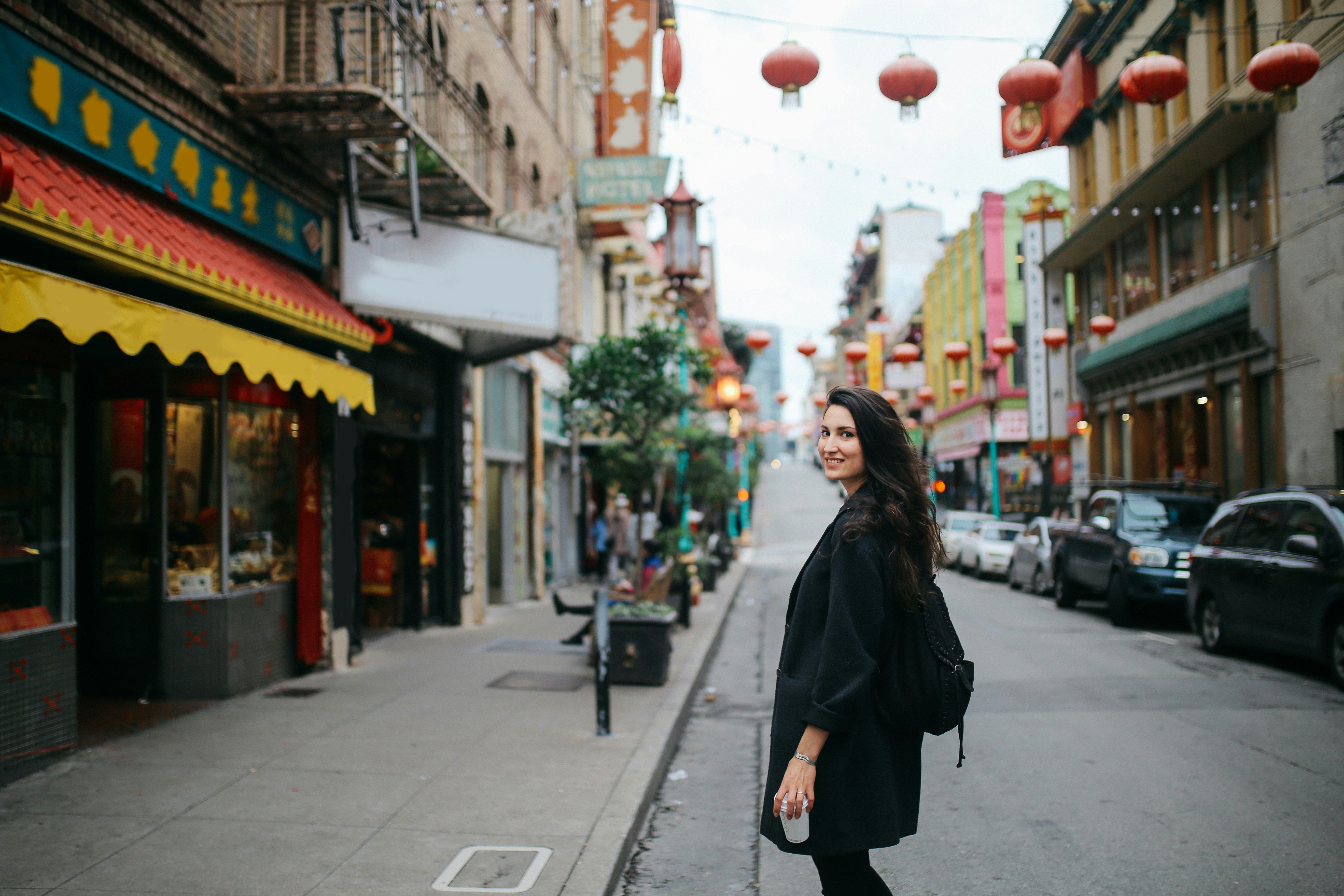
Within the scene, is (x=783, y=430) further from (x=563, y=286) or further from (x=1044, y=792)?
(x=1044, y=792)

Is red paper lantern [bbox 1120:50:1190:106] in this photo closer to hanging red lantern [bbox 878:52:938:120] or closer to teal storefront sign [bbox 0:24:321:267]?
hanging red lantern [bbox 878:52:938:120]

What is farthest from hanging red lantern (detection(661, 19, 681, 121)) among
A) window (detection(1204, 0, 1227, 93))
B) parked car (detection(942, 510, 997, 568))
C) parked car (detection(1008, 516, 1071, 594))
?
parked car (detection(942, 510, 997, 568))

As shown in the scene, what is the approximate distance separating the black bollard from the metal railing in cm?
443

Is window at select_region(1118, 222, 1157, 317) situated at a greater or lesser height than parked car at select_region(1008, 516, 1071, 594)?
greater

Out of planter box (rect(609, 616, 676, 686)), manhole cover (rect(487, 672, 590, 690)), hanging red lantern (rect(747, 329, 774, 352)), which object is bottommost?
manhole cover (rect(487, 672, 590, 690))

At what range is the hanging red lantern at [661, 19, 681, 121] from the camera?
30.0ft

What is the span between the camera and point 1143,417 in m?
24.7

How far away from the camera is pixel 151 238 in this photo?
20.8ft

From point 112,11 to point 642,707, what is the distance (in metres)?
6.29

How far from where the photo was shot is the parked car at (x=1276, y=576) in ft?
28.6

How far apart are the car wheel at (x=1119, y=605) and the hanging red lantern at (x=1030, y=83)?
24.4 ft

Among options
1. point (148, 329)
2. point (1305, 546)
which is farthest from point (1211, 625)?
point (148, 329)

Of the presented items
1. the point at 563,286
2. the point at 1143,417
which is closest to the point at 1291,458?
the point at 1143,417

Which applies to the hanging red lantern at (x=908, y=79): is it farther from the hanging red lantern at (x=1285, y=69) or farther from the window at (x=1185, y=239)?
the window at (x=1185, y=239)
